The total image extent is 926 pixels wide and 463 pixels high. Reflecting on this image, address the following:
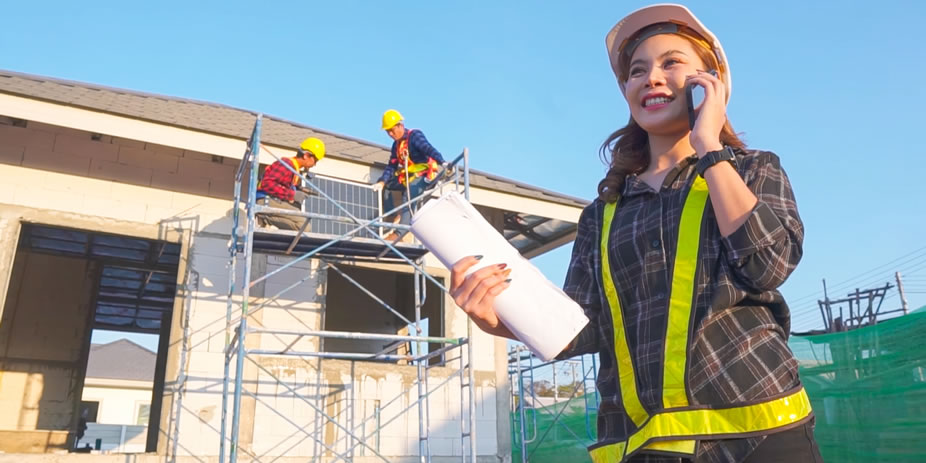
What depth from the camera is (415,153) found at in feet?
33.7

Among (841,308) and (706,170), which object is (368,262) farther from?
(841,308)

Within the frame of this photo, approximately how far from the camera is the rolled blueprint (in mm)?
1589

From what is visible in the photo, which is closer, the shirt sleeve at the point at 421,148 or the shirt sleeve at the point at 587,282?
the shirt sleeve at the point at 587,282

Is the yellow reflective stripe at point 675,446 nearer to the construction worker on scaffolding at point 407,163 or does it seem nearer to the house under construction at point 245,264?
the house under construction at point 245,264

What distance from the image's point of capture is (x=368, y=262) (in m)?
10.3

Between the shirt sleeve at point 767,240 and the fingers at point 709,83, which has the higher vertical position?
the fingers at point 709,83

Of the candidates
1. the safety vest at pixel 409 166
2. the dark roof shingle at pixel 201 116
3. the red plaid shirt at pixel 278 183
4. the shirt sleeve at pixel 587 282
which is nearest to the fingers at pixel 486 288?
the shirt sleeve at pixel 587 282

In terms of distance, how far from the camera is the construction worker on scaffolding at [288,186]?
9023 millimetres

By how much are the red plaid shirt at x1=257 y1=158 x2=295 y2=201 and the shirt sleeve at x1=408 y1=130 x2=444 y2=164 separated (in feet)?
6.21

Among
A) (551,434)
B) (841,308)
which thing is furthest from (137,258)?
(841,308)

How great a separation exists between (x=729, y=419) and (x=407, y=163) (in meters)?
8.97

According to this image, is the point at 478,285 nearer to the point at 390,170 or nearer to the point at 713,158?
the point at 713,158

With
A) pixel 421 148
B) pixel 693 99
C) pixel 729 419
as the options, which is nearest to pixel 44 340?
pixel 421 148

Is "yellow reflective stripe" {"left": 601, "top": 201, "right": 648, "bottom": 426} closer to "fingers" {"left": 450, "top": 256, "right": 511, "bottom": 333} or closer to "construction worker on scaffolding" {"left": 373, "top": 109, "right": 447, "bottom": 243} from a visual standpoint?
"fingers" {"left": 450, "top": 256, "right": 511, "bottom": 333}
